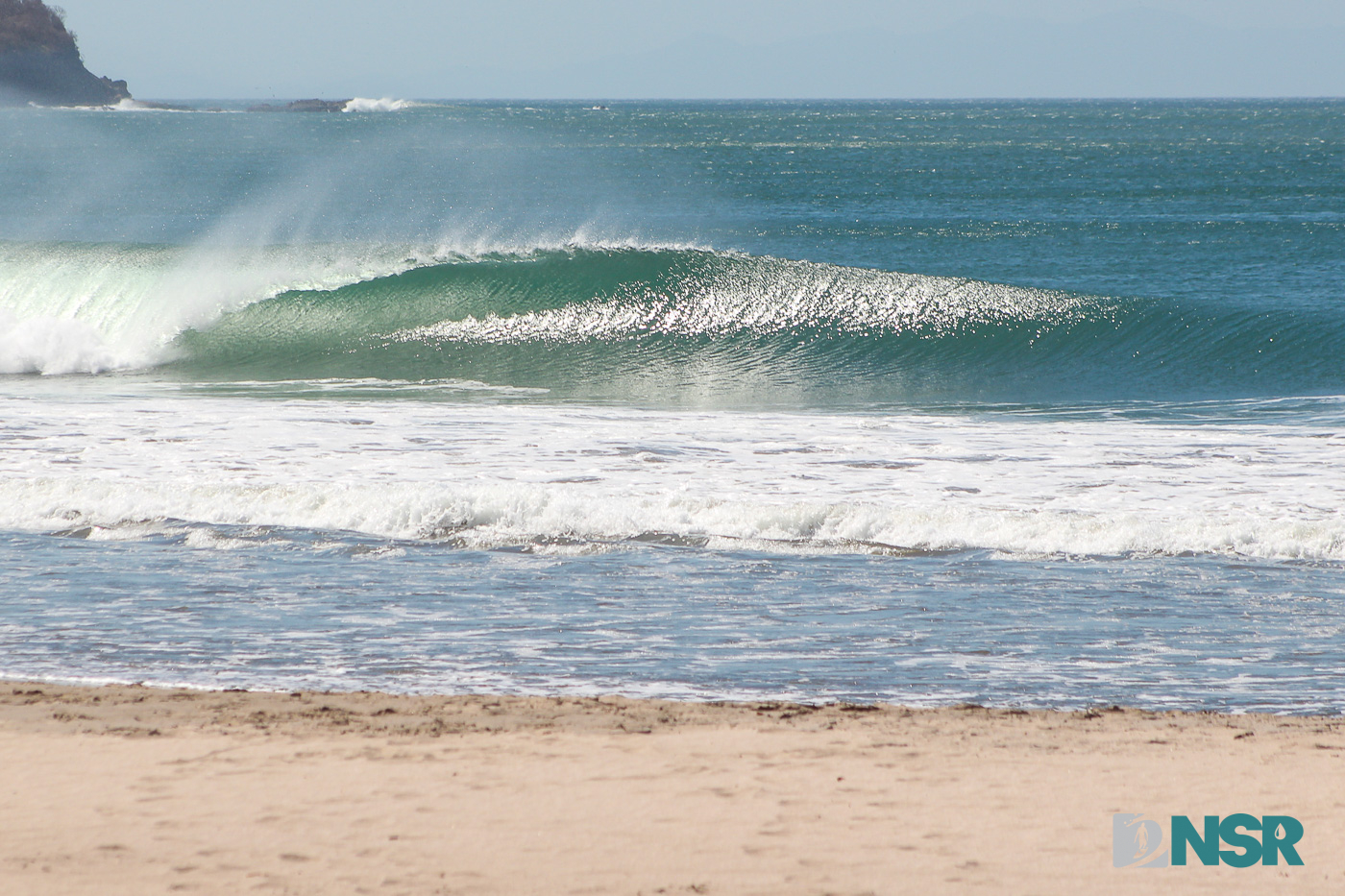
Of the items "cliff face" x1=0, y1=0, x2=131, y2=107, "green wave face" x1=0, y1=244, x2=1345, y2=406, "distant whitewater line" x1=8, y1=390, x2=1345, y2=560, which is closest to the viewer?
"distant whitewater line" x1=8, y1=390, x2=1345, y2=560

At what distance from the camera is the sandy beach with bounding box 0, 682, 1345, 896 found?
10.4 feet

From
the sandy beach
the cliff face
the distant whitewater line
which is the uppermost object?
the cliff face

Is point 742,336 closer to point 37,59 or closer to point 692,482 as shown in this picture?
point 692,482

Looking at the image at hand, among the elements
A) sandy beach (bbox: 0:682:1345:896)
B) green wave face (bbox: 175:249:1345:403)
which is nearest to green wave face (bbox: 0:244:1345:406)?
green wave face (bbox: 175:249:1345:403)

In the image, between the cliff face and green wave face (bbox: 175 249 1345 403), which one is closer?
green wave face (bbox: 175 249 1345 403)

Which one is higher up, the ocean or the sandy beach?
the ocean

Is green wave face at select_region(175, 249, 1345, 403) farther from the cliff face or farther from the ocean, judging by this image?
the cliff face

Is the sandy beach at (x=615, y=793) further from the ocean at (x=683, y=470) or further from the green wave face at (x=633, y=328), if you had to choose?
the green wave face at (x=633, y=328)

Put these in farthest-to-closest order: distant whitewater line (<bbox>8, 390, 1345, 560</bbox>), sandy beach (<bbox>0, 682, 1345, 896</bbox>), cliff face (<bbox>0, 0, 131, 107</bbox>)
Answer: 1. cliff face (<bbox>0, 0, 131, 107</bbox>)
2. distant whitewater line (<bbox>8, 390, 1345, 560</bbox>)
3. sandy beach (<bbox>0, 682, 1345, 896</bbox>)

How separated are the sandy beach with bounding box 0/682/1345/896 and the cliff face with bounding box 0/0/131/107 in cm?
15783

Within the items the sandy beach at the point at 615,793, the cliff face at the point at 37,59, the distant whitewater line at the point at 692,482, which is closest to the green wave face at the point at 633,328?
the distant whitewater line at the point at 692,482

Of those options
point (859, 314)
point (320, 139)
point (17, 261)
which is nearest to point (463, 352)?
point (859, 314)

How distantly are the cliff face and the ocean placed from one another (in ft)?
466

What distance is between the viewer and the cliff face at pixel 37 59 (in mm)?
140125
